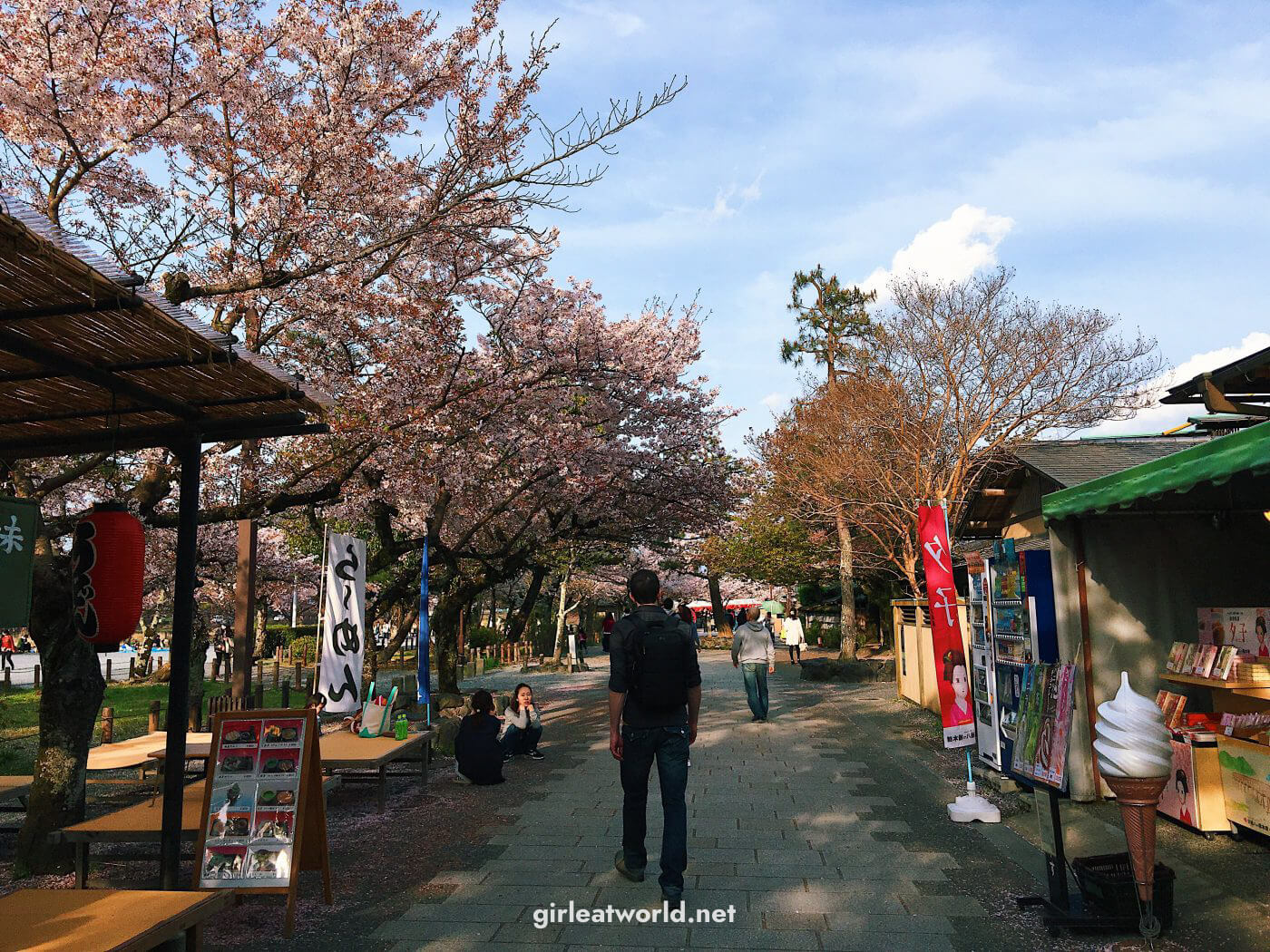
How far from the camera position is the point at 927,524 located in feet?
26.9

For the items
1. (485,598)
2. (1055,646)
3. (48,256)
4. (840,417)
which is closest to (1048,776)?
(1055,646)

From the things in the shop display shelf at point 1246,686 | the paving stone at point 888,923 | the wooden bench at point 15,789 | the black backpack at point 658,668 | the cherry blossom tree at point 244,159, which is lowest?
the paving stone at point 888,923

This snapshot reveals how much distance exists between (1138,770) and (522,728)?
811cm

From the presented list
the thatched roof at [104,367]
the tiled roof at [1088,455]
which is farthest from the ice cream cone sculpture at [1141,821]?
the tiled roof at [1088,455]

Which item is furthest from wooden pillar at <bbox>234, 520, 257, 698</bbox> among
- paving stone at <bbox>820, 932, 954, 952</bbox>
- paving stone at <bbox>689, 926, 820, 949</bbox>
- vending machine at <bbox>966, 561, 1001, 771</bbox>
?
vending machine at <bbox>966, 561, 1001, 771</bbox>

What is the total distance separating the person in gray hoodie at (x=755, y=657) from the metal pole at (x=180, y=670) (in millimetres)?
9715

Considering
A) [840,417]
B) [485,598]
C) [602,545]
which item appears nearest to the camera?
[840,417]

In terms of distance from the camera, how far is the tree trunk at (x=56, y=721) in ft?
20.8

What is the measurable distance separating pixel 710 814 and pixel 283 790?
403 cm

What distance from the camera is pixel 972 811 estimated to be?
740cm

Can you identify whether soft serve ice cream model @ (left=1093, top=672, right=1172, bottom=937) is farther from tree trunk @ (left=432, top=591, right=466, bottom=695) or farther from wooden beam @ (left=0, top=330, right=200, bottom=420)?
tree trunk @ (left=432, top=591, right=466, bottom=695)

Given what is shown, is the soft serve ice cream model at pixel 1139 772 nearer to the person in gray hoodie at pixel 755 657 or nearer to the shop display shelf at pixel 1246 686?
the shop display shelf at pixel 1246 686

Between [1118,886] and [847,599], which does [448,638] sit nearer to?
[847,599]

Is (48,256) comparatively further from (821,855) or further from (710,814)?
(710,814)
